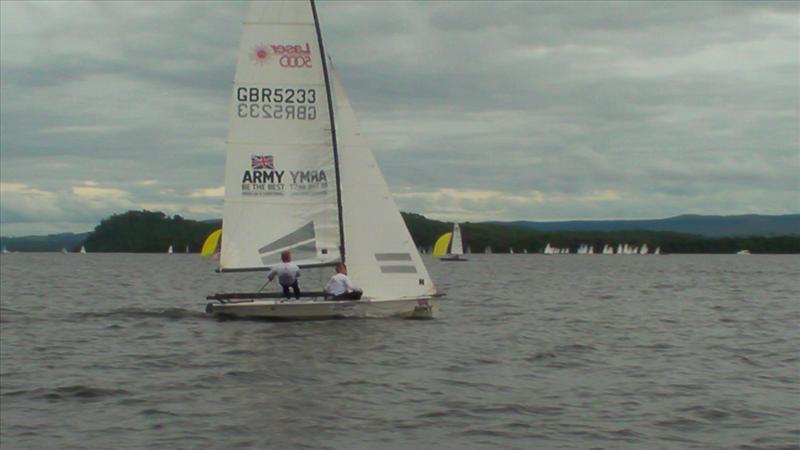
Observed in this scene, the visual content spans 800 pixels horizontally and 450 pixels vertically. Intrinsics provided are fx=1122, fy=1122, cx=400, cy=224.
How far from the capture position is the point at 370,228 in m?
24.7

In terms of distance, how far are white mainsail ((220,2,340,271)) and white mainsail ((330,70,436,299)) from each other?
0.28m

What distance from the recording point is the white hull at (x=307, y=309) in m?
23.4

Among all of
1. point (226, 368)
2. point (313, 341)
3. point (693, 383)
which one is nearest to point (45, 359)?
point (226, 368)

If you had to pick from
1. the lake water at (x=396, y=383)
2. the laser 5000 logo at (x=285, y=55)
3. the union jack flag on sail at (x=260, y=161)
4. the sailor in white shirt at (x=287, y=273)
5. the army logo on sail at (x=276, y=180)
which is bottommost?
the lake water at (x=396, y=383)

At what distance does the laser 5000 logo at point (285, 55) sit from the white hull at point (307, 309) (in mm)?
5264

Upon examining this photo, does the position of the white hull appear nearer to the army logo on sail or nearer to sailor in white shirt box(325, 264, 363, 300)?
sailor in white shirt box(325, 264, 363, 300)

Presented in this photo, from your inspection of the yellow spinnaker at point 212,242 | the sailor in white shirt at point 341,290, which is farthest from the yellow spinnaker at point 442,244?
the sailor in white shirt at point 341,290

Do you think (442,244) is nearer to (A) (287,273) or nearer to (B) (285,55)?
(B) (285,55)

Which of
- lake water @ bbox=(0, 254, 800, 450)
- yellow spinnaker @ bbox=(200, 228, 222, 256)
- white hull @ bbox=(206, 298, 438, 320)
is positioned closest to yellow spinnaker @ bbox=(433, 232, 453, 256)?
yellow spinnaker @ bbox=(200, 228, 222, 256)

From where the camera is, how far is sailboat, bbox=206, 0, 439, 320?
80.6 ft

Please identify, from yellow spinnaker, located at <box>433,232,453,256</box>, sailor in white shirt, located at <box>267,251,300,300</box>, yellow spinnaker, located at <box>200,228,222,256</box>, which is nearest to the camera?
sailor in white shirt, located at <box>267,251,300,300</box>

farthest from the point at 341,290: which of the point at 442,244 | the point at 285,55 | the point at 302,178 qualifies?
the point at 442,244

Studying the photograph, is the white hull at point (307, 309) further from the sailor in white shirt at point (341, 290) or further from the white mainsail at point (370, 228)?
the white mainsail at point (370, 228)

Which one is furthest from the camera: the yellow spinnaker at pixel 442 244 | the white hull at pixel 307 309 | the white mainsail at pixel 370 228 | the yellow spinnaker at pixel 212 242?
the yellow spinnaker at pixel 442 244
